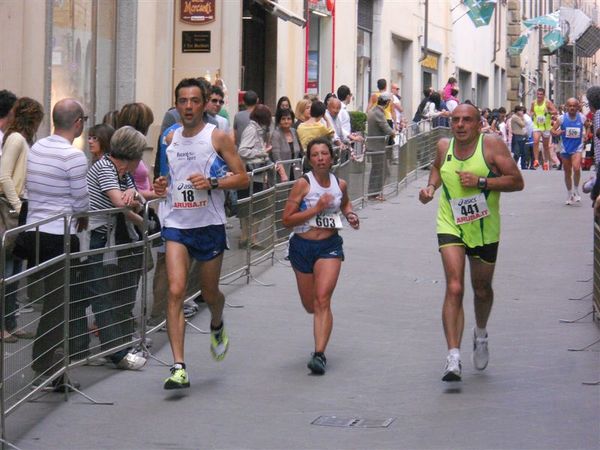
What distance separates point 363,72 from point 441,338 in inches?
980

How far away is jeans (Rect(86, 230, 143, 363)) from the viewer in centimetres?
932

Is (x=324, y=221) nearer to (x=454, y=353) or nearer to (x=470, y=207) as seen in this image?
(x=470, y=207)

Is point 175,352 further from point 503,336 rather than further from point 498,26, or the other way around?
point 498,26

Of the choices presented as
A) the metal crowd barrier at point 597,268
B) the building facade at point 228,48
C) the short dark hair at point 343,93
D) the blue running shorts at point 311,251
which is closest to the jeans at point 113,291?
the blue running shorts at point 311,251

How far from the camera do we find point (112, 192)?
9.96m

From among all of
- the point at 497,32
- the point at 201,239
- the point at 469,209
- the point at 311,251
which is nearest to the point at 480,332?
the point at 469,209

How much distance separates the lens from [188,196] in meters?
9.19

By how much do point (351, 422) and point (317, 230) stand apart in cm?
209

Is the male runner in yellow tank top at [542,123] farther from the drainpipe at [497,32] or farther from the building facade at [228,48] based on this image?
the drainpipe at [497,32]

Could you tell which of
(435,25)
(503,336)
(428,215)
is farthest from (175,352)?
(435,25)

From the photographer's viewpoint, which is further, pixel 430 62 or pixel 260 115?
pixel 430 62

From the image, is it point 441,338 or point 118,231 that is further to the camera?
point 441,338

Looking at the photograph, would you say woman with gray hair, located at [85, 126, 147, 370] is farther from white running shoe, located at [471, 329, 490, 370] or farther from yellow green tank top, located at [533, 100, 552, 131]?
yellow green tank top, located at [533, 100, 552, 131]

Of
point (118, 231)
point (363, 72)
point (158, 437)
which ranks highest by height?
point (363, 72)
